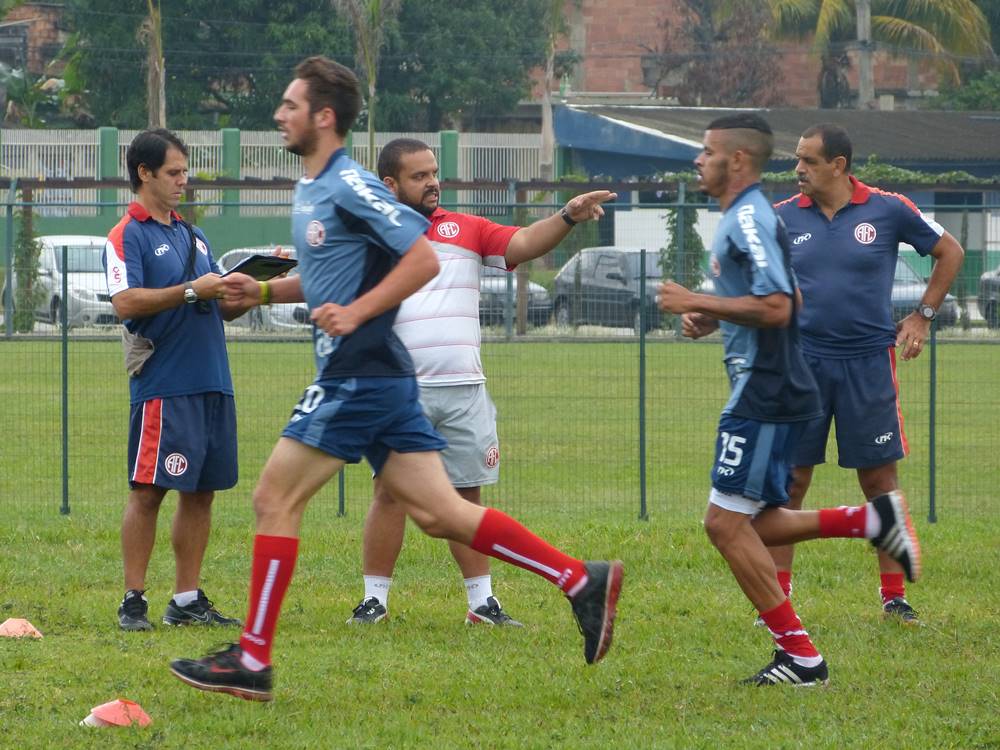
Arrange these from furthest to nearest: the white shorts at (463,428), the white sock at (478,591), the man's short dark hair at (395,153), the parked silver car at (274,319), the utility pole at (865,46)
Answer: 1. the utility pole at (865,46)
2. the parked silver car at (274,319)
3. the white sock at (478,591)
4. the white shorts at (463,428)
5. the man's short dark hair at (395,153)

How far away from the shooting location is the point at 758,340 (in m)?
5.91

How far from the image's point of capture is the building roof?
43281 millimetres

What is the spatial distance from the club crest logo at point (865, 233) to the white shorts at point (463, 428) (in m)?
1.89

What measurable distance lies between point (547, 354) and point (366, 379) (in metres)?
7.44

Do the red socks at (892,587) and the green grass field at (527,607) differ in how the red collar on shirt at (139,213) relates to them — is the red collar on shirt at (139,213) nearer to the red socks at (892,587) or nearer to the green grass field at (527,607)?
the green grass field at (527,607)

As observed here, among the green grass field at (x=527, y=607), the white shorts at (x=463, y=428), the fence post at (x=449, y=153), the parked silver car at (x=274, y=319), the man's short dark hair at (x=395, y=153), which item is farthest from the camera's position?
the fence post at (x=449, y=153)

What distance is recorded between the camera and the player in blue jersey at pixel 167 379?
702 cm

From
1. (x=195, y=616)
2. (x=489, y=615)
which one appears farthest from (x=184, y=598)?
(x=489, y=615)

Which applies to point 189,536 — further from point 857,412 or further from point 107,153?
point 107,153

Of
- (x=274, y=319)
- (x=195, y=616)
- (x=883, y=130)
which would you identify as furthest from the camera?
(x=883, y=130)

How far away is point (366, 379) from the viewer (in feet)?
18.5

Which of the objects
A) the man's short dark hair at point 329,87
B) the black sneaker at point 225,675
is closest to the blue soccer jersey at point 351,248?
the man's short dark hair at point 329,87

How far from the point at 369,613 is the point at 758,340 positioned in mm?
2460

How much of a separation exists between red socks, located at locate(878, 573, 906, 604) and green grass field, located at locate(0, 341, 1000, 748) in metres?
0.13
